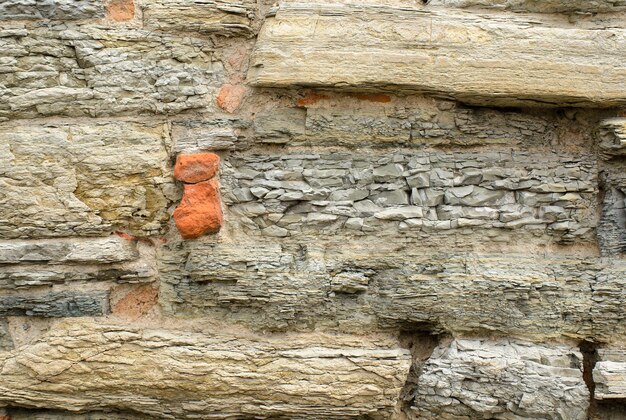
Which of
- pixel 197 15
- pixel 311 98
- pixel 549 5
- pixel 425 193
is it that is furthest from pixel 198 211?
pixel 549 5

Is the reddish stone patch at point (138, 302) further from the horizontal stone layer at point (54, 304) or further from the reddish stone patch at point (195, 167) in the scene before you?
the reddish stone patch at point (195, 167)

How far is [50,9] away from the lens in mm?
1900

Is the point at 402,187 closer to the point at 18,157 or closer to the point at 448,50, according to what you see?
the point at 448,50

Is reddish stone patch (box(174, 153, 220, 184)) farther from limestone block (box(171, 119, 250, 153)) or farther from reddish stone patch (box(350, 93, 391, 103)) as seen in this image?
reddish stone patch (box(350, 93, 391, 103))

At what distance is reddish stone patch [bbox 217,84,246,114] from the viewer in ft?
6.48

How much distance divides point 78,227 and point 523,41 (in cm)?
147

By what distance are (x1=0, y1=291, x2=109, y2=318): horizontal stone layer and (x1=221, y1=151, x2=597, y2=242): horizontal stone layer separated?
0.57 metres

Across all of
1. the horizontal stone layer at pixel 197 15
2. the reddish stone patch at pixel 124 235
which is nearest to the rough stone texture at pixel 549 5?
the horizontal stone layer at pixel 197 15

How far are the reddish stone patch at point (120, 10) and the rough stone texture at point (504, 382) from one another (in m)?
1.42

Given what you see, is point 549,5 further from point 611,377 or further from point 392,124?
point 611,377

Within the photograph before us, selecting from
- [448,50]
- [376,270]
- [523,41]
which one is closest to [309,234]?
[376,270]

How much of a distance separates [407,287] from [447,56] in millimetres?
710

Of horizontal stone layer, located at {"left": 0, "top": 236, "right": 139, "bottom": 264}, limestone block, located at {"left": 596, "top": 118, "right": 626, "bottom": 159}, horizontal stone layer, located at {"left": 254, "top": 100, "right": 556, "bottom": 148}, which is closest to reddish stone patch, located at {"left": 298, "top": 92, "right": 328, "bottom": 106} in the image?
horizontal stone layer, located at {"left": 254, "top": 100, "right": 556, "bottom": 148}

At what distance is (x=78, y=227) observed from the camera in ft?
6.39
